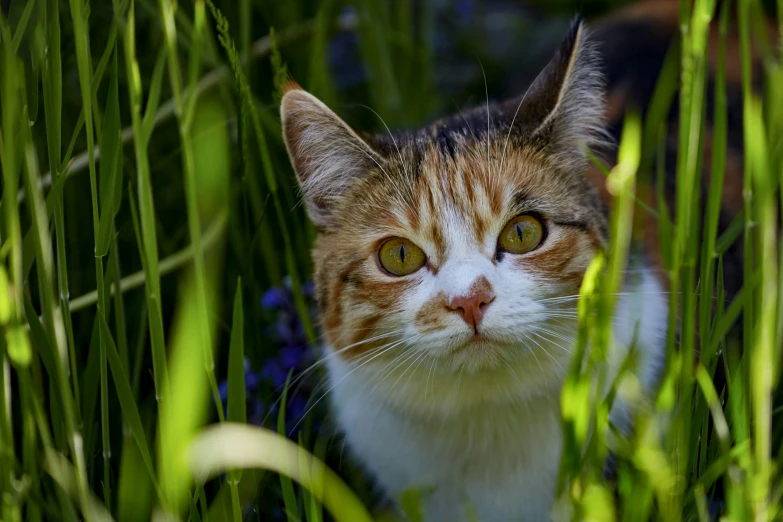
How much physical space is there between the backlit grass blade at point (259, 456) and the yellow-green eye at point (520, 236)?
650 millimetres

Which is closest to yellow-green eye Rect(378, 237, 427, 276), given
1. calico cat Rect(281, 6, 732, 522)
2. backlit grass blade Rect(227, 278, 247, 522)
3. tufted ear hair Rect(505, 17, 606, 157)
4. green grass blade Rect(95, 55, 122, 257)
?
calico cat Rect(281, 6, 732, 522)

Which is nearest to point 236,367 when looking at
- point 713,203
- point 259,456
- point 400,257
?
point 259,456

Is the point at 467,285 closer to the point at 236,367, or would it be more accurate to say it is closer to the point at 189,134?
the point at 236,367

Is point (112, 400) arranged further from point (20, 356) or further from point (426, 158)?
point (426, 158)

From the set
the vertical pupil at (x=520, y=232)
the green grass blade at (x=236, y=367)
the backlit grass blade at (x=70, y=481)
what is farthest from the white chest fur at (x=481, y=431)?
the backlit grass blade at (x=70, y=481)

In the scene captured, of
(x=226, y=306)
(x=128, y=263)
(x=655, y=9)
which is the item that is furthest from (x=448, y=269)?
(x=655, y=9)

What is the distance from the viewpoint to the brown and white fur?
68.6 inches

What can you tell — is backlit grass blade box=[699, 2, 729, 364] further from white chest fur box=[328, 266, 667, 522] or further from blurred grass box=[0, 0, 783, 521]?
white chest fur box=[328, 266, 667, 522]

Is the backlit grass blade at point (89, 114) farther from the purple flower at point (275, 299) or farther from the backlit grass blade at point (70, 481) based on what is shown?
the purple flower at point (275, 299)

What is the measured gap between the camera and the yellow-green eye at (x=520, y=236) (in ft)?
5.94

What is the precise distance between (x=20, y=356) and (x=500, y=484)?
106cm

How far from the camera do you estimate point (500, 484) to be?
1878mm

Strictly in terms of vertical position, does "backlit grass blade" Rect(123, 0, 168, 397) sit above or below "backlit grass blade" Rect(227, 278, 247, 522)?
above

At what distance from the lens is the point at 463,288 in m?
1.65
